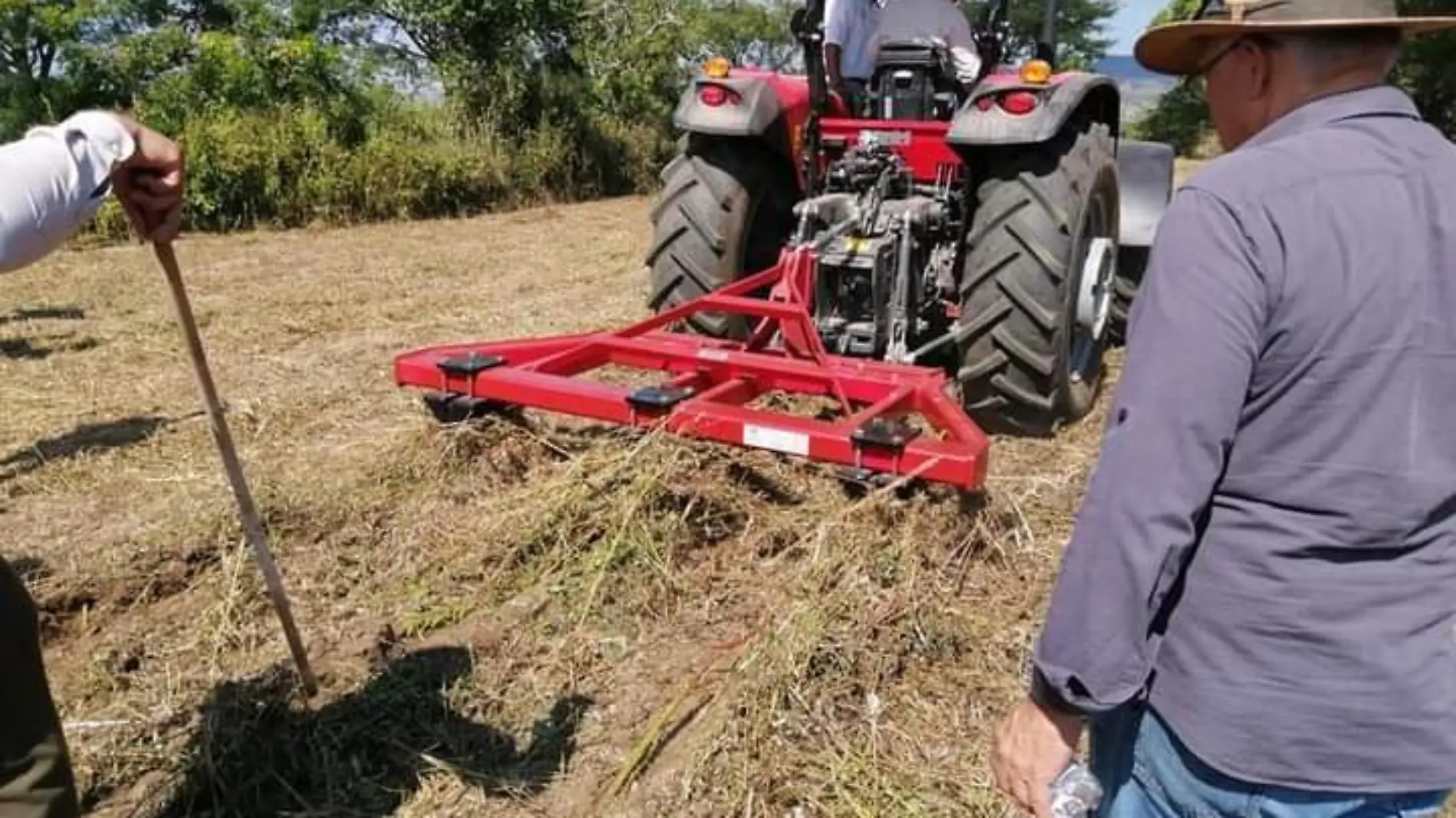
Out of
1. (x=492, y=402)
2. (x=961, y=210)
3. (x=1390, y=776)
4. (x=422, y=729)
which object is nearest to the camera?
(x=1390, y=776)

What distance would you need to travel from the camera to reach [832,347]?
435 centimetres

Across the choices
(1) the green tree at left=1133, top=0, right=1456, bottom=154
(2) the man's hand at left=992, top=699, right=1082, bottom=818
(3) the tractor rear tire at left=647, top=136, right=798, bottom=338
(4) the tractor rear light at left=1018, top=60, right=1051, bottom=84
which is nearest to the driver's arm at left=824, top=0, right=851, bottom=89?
(3) the tractor rear tire at left=647, top=136, right=798, bottom=338

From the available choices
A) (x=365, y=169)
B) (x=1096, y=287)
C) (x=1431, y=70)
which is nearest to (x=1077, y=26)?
(x=1431, y=70)

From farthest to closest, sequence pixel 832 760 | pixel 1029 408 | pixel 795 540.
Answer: pixel 1029 408 < pixel 795 540 < pixel 832 760

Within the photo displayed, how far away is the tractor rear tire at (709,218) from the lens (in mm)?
4711

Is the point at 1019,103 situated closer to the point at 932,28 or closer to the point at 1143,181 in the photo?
the point at 932,28

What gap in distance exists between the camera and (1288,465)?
1.31m

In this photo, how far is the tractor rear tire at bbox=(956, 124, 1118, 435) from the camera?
4129mm

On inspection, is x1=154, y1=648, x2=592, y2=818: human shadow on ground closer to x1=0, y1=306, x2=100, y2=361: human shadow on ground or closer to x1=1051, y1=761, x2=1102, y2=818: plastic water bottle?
x1=1051, y1=761, x2=1102, y2=818: plastic water bottle

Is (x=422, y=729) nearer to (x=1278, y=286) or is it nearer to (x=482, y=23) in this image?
(x=1278, y=286)

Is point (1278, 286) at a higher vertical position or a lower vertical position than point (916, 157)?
higher

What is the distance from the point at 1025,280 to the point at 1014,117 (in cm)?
57

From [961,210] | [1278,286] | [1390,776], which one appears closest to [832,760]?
[1390,776]

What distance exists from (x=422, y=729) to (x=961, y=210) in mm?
3015
